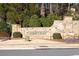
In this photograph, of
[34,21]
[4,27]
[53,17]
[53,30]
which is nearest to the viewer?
[4,27]

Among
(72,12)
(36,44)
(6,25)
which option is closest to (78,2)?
Result: (72,12)

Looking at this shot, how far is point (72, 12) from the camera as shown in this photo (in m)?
11.0

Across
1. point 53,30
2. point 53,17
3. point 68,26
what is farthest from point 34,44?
point 68,26

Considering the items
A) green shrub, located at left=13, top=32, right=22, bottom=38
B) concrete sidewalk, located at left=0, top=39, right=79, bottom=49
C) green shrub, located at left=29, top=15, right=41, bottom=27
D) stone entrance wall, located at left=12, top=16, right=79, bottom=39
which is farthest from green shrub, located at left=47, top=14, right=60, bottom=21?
green shrub, located at left=13, top=32, right=22, bottom=38

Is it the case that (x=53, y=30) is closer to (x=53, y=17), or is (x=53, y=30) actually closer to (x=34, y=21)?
(x=53, y=17)

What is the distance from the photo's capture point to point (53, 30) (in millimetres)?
11484

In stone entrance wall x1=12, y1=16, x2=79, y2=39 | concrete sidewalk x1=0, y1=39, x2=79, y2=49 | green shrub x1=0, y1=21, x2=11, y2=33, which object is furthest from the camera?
stone entrance wall x1=12, y1=16, x2=79, y2=39

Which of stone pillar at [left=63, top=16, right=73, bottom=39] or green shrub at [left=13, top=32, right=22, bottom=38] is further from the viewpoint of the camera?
stone pillar at [left=63, top=16, right=73, bottom=39]

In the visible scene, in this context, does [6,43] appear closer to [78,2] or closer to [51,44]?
[51,44]

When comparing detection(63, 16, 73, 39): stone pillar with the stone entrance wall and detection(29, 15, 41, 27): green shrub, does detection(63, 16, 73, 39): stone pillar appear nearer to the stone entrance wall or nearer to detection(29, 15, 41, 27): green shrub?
the stone entrance wall

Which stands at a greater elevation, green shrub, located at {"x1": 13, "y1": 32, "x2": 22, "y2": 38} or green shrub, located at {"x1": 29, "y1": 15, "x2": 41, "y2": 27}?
green shrub, located at {"x1": 29, "y1": 15, "x2": 41, "y2": 27}

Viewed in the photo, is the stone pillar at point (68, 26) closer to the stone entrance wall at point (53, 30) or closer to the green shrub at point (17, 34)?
the stone entrance wall at point (53, 30)

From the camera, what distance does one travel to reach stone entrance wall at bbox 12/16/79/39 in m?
11.2

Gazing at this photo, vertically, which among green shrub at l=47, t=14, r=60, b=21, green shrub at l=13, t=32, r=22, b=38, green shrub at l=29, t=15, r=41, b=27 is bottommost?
green shrub at l=13, t=32, r=22, b=38
